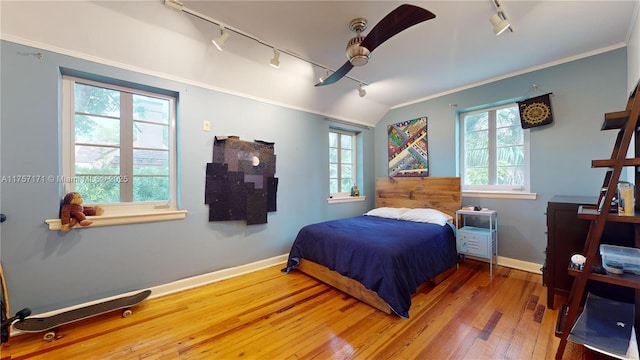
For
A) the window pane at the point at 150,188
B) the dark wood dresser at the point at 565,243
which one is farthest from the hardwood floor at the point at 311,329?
the window pane at the point at 150,188

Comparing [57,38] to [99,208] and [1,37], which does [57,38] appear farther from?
[99,208]

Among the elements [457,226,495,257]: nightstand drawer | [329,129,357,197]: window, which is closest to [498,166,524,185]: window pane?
[457,226,495,257]: nightstand drawer

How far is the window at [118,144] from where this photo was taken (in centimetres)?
212

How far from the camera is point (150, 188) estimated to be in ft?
8.14

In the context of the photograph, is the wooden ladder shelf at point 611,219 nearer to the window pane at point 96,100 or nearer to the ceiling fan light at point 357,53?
the ceiling fan light at point 357,53

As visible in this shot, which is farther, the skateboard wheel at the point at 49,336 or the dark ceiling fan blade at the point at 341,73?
the dark ceiling fan blade at the point at 341,73

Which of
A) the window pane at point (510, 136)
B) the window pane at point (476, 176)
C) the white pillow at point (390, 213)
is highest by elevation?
the window pane at point (510, 136)

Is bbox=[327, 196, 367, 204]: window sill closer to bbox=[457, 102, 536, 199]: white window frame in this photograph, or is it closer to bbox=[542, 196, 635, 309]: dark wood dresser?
bbox=[457, 102, 536, 199]: white window frame

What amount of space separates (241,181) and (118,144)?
1.24m

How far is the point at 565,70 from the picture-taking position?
2682 mm

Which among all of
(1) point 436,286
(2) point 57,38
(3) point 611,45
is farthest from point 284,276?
(3) point 611,45

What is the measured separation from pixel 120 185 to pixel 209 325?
1.62 meters

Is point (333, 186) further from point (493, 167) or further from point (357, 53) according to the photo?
point (357, 53)

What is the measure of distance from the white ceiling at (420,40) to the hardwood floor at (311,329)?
2.50 meters
